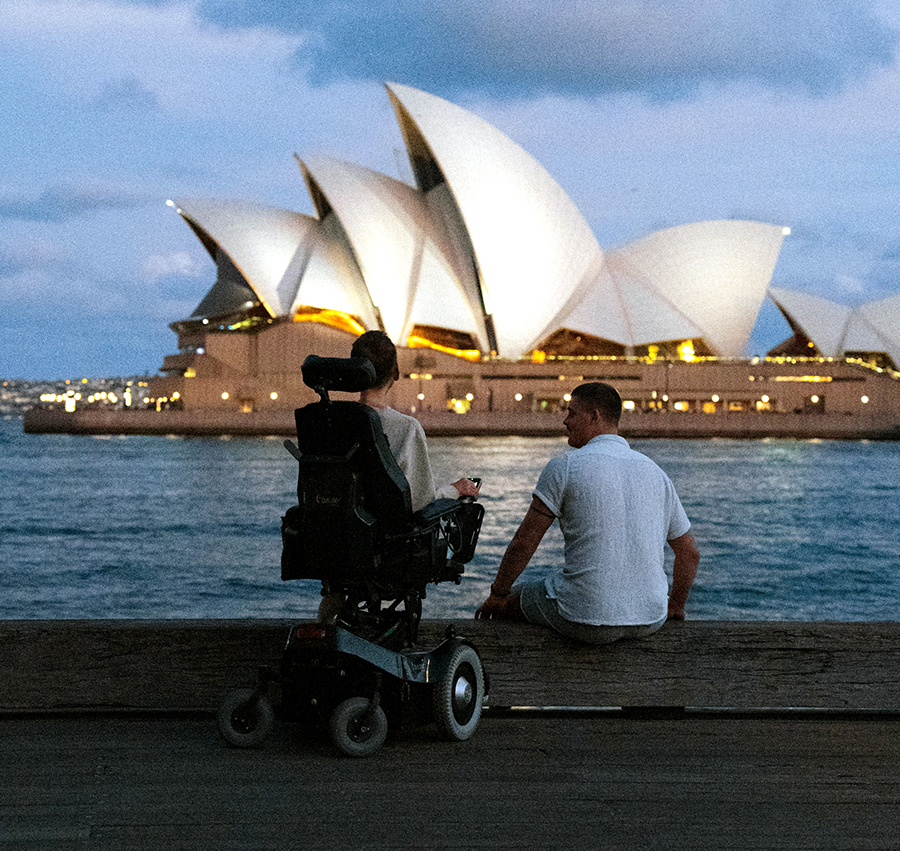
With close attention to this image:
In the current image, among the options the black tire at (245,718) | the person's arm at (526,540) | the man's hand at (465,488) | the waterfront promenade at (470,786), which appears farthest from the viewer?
the person's arm at (526,540)

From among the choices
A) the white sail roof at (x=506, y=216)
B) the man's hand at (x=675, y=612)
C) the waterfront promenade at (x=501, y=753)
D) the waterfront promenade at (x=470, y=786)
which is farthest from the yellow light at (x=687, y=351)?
the waterfront promenade at (x=470, y=786)

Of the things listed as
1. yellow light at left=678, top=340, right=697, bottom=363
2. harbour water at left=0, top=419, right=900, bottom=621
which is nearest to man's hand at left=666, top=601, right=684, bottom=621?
harbour water at left=0, top=419, right=900, bottom=621

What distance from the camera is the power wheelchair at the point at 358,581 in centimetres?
271

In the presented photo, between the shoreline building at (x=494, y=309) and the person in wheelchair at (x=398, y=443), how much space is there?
41.0 metres

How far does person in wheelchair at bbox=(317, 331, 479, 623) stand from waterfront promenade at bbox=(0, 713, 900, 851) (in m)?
0.50

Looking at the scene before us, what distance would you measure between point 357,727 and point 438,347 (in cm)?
4821

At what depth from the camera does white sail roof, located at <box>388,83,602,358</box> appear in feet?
142

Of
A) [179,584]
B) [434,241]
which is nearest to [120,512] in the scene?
[179,584]

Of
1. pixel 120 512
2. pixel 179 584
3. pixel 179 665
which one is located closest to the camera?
pixel 179 665

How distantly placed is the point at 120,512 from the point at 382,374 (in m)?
17.0

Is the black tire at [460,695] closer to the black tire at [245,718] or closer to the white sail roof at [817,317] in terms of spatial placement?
the black tire at [245,718]

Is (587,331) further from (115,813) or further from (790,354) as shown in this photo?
(115,813)

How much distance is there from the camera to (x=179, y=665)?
10.9ft

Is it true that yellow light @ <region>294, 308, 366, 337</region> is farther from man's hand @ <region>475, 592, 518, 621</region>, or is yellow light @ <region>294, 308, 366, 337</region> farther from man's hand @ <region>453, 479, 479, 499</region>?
man's hand @ <region>453, 479, 479, 499</region>
